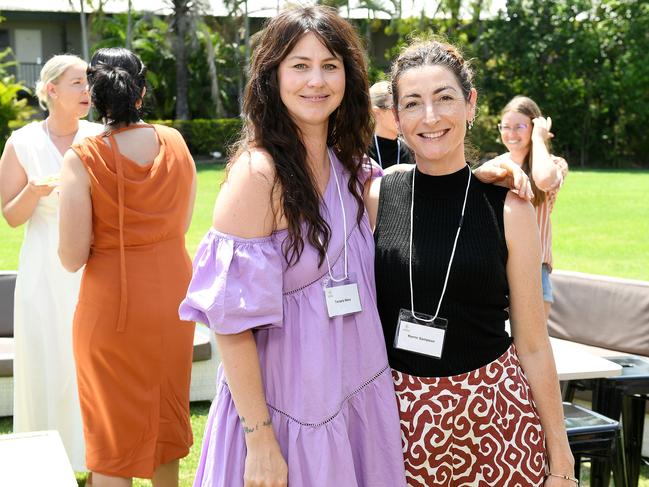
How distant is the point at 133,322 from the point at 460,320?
5.57ft

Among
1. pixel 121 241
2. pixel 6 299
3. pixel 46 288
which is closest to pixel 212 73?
pixel 6 299

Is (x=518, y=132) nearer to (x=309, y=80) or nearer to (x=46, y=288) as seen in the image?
(x=46, y=288)

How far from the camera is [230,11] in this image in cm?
3328

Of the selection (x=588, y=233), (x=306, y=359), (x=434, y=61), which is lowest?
(x=588, y=233)

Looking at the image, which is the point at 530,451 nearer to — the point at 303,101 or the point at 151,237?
the point at 303,101

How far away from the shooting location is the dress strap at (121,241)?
342cm

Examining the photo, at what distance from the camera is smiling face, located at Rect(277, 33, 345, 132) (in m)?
2.21

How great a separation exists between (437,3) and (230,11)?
858 cm

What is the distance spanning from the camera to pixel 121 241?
3514mm

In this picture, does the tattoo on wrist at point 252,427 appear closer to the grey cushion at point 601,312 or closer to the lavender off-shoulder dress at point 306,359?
the lavender off-shoulder dress at point 306,359

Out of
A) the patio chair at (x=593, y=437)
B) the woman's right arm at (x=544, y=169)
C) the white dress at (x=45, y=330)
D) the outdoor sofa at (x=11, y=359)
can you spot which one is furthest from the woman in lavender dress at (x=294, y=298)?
the woman's right arm at (x=544, y=169)

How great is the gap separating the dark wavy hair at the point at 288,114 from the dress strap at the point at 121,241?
123cm

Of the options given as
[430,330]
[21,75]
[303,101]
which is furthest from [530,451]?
[21,75]

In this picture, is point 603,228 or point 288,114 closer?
point 288,114
